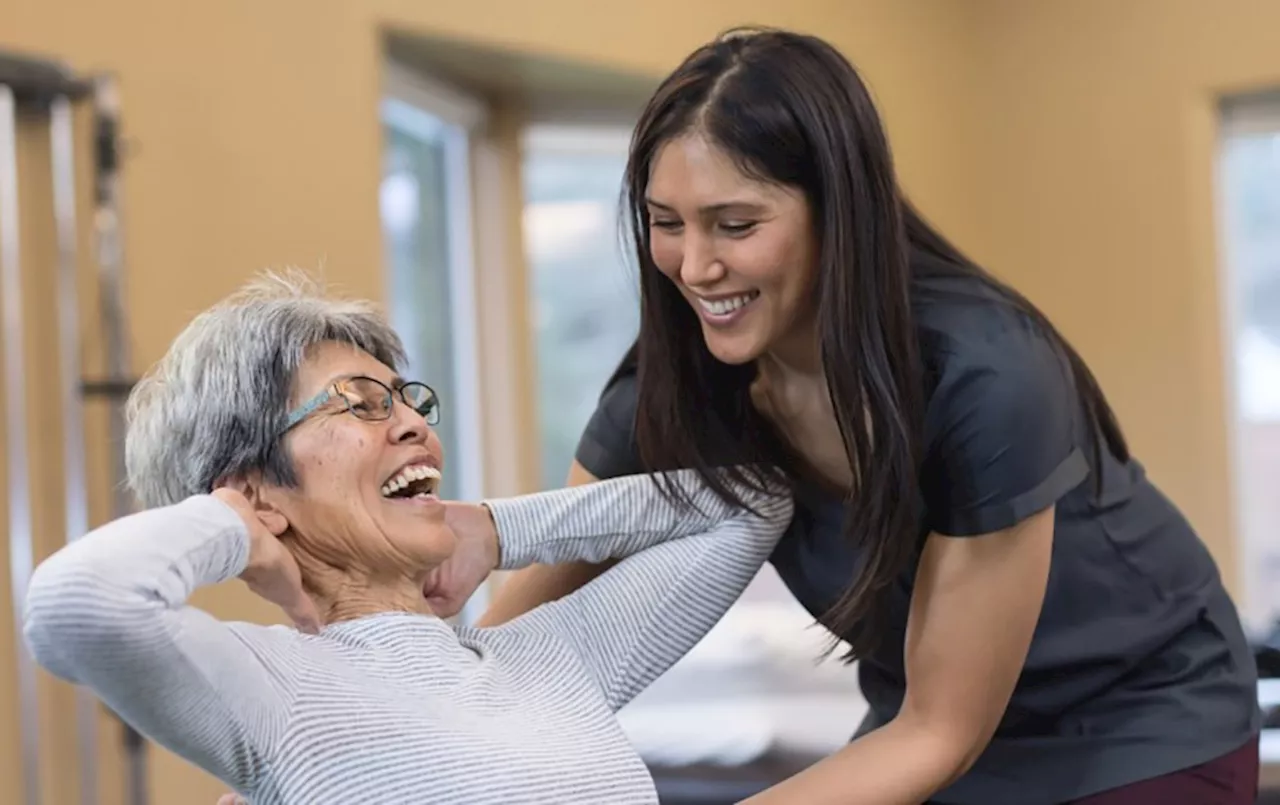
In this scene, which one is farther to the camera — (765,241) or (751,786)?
(751,786)

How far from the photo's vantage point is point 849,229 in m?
1.40

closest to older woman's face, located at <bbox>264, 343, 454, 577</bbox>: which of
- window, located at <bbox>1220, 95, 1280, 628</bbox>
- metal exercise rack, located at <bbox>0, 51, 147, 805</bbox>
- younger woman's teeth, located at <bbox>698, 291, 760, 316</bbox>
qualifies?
younger woman's teeth, located at <bbox>698, 291, 760, 316</bbox>

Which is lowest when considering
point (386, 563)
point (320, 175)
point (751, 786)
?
point (751, 786)

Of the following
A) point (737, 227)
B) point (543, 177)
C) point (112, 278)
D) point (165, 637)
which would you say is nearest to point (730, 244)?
point (737, 227)

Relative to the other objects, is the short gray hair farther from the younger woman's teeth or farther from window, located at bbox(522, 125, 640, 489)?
window, located at bbox(522, 125, 640, 489)

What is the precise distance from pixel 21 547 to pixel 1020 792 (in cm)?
162

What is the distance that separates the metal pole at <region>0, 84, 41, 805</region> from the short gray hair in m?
1.15

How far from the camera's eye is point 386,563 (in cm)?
142

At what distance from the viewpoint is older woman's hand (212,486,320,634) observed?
1239 mm

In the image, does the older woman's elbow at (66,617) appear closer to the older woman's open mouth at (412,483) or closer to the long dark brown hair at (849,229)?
the older woman's open mouth at (412,483)

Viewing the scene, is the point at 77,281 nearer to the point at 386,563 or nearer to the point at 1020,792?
A: the point at 386,563

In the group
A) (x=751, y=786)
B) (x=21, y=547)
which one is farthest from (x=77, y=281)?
(x=751, y=786)

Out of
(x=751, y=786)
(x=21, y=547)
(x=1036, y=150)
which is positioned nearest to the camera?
(x=751, y=786)

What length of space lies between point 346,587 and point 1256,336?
3.54m
